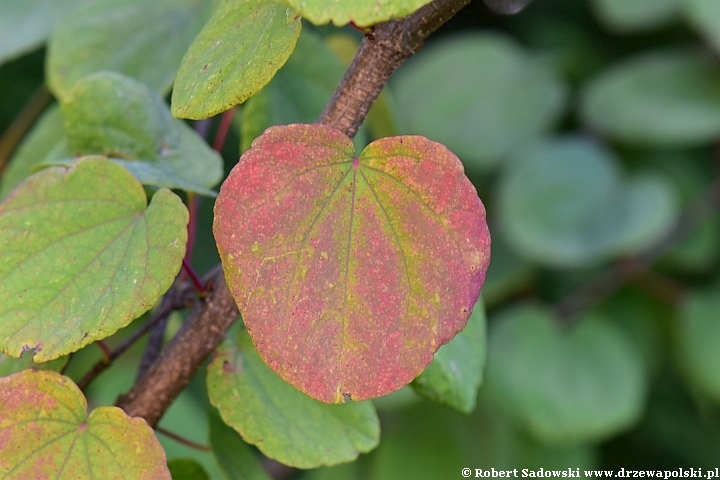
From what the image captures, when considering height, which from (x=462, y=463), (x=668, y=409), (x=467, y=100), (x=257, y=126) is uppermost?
(x=257, y=126)

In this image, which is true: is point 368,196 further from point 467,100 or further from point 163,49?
point 467,100

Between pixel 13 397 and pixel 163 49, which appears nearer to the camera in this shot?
pixel 13 397

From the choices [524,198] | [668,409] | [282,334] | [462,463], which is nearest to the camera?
[282,334]

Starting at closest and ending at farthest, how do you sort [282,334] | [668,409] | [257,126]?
[282,334]
[257,126]
[668,409]

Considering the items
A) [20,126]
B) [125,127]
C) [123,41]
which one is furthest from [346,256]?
[20,126]

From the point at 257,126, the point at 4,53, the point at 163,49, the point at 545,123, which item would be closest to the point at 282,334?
the point at 257,126

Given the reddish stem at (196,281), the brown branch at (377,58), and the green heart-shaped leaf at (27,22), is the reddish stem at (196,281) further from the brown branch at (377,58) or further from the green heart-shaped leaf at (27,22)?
the green heart-shaped leaf at (27,22)

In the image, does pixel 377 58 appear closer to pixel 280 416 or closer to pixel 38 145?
pixel 280 416
